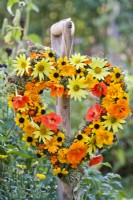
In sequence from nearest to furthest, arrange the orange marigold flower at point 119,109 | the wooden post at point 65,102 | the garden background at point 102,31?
the orange marigold flower at point 119,109, the wooden post at point 65,102, the garden background at point 102,31

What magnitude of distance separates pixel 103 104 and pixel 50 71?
0.27m

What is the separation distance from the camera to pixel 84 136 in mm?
2494

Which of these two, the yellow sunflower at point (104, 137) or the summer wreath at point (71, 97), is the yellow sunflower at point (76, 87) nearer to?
the summer wreath at point (71, 97)

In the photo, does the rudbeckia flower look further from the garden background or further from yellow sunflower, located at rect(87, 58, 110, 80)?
the garden background

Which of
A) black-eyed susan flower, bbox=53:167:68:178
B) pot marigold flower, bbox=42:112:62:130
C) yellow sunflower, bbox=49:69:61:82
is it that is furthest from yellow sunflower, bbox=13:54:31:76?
black-eyed susan flower, bbox=53:167:68:178

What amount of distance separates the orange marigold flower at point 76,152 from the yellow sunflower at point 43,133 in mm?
106

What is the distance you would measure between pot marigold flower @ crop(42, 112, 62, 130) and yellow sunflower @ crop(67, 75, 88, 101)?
0.38 ft

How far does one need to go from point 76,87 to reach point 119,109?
207mm

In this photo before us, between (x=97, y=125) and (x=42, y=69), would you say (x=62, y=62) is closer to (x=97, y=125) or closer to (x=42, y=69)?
(x=42, y=69)

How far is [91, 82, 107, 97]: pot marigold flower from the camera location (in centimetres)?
251

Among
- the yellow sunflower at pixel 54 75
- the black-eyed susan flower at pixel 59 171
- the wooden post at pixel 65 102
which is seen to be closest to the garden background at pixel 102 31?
the wooden post at pixel 65 102

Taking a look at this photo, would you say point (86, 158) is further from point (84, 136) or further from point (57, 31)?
point (57, 31)

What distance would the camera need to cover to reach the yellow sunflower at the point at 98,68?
8.28 feet

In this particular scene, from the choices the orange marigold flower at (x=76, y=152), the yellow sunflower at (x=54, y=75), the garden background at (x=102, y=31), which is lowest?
the orange marigold flower at (x=76, y=152)
